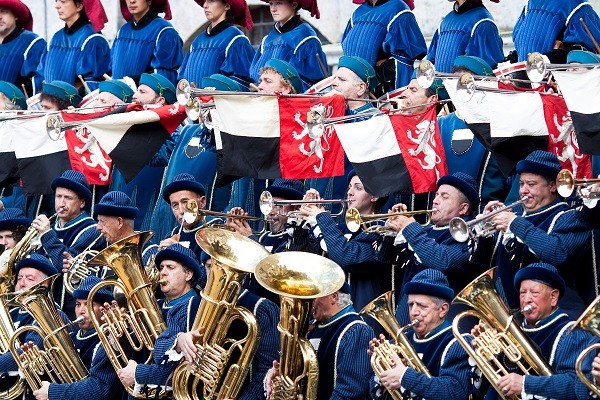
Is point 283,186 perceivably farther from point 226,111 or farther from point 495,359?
point 495,359

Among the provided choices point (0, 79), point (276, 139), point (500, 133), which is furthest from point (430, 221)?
point (0, 79)

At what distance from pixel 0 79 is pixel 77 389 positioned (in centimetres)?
555

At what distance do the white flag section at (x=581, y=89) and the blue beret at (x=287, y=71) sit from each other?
2922mm

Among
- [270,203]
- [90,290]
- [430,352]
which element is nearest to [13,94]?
[90,290]

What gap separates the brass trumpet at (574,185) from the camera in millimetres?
11883

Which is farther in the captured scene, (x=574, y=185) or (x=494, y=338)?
(x=574, y=185)

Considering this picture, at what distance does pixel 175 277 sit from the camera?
13.7m

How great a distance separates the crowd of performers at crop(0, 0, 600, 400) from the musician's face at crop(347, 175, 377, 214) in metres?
A: 0.01

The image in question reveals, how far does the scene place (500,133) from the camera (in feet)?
43.9

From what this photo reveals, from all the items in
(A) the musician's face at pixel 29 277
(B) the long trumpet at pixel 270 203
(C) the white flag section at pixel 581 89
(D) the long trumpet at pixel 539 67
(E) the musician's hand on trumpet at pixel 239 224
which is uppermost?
(D) the long trumpet at pixel 539 67

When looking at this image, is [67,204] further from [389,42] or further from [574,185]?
[574,185]

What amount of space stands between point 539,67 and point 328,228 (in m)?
1.93

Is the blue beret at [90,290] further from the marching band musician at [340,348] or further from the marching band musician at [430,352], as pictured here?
the marching band musician at [430,352]

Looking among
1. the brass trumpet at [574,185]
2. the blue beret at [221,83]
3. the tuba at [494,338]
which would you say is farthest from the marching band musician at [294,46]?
the tuba at [494,338]
